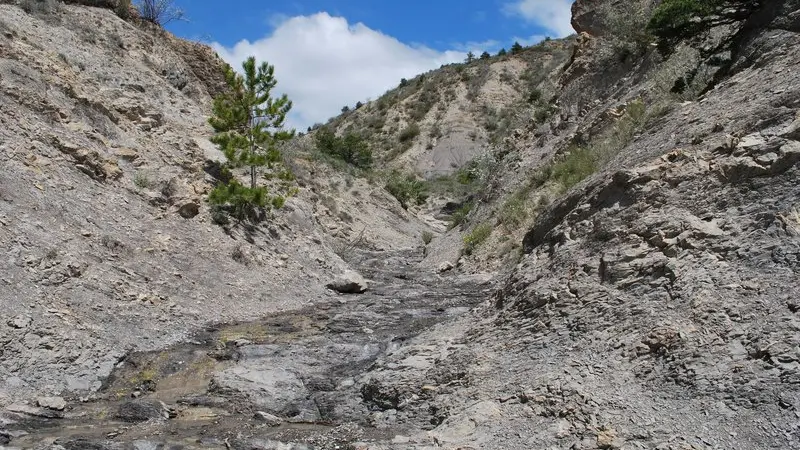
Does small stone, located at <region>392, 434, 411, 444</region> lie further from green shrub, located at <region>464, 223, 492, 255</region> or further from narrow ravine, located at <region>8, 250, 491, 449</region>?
green shrub, located at <region>464, 223, 492, 255</region>

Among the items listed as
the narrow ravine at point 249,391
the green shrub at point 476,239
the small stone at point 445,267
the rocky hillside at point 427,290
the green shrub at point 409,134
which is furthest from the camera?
the green shrub at point 409,134

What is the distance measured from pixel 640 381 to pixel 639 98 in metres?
11.2

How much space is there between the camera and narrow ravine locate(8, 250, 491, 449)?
240 inches

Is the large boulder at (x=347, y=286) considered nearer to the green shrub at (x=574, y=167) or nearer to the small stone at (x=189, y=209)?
the small stone at (x=189, y=209)

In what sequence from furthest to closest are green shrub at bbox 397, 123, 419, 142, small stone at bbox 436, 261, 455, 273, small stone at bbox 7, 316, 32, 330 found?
1. green shrub at bbox 397, 123, 419, 142
2. small stone at bbox 436, 261, 455, 273
3. small stone at bbox 7, 316, 32, 330

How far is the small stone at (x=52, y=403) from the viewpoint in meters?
6.72

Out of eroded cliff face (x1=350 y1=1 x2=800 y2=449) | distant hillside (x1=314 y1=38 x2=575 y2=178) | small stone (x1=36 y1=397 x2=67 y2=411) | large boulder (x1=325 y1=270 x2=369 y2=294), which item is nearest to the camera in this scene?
eroded cliff face (x1=350 y1=1 x2=800 y2=449)

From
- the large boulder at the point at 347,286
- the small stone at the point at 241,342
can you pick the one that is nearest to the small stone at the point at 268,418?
the small stone at the point at 241,342

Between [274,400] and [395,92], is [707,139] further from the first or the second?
[395,92]

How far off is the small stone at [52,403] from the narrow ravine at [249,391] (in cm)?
9

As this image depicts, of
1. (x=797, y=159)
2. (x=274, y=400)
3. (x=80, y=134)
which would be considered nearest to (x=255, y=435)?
(x=274, y=400)

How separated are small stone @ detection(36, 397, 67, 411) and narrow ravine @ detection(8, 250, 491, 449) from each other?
85 mm

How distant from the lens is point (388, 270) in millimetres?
17500

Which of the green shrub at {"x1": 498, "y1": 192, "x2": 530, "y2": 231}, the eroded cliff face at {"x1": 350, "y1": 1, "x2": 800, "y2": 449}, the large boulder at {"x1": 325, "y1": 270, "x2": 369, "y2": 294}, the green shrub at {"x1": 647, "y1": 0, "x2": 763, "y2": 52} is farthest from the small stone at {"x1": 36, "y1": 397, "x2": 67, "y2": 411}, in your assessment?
the green shrub at {"x1": 647, "y1": 0, "x2": 763, "y2": 52}
